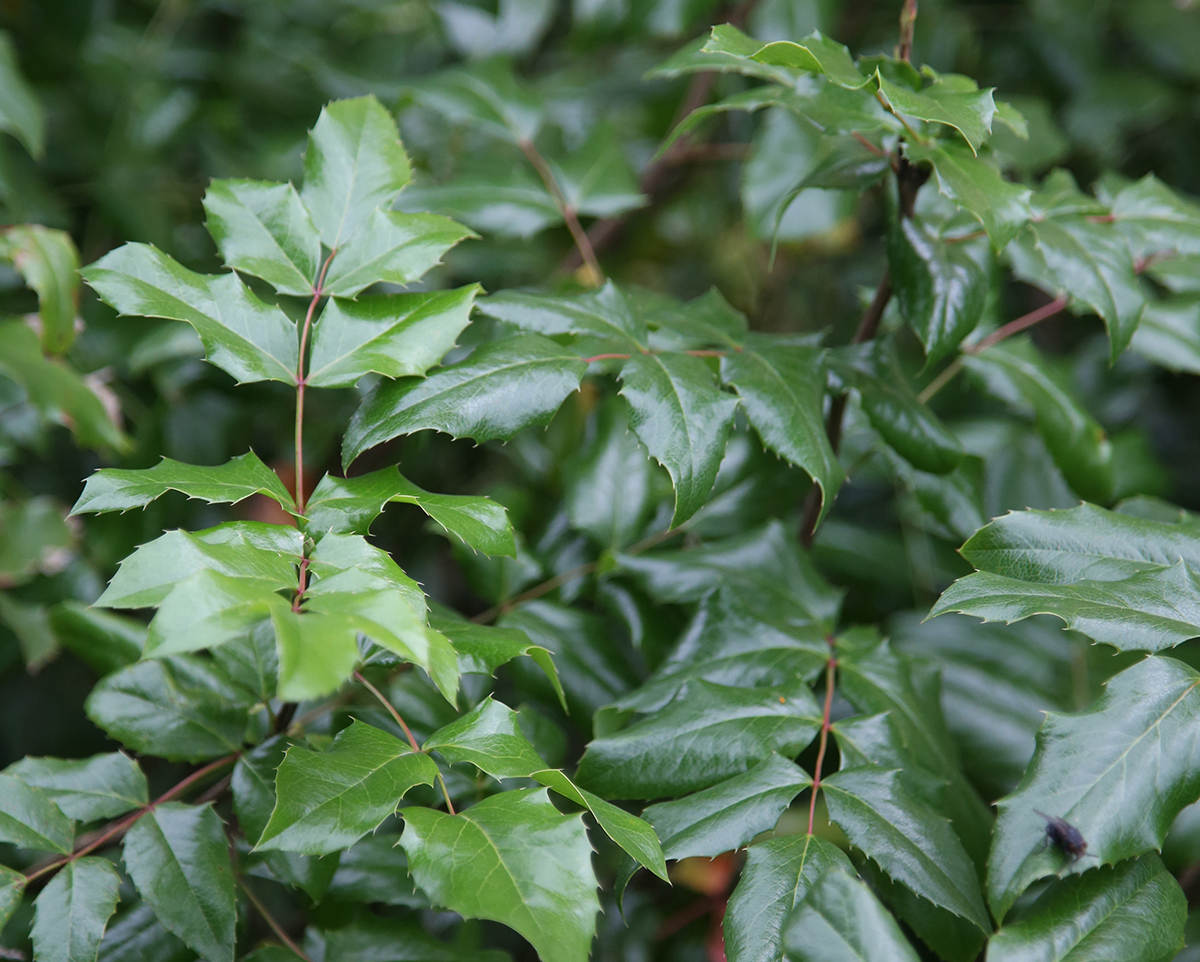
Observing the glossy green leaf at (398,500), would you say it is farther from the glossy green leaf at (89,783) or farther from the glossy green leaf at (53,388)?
the glossy green leaf at (53,388)

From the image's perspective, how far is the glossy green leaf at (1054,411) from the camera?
0.90 meters

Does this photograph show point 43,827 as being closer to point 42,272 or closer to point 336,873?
point 336,873

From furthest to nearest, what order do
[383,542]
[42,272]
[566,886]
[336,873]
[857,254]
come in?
[857,254], [383,542], [42,272], [336,873], [566,886]

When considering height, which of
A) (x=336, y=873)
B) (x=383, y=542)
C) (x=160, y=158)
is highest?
(x=160, y=158)

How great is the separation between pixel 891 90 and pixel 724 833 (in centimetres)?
49

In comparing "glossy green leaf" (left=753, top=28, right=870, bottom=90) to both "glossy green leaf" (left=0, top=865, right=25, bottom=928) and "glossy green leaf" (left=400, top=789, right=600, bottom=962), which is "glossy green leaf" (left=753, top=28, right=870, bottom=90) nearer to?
"glossy green leaf" (left=400, top=789, right=600, bottom=962)

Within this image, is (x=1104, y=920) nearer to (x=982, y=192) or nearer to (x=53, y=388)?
(x=982, y=192)

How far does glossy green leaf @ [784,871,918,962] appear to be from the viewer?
49 cm

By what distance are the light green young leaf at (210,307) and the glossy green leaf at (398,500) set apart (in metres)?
0.10

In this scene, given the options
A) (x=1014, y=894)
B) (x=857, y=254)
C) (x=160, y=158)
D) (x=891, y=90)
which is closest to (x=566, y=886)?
(x=1014, y=894)

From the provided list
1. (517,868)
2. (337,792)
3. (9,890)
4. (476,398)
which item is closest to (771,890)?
(517,868)

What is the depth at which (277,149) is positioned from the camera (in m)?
1.38

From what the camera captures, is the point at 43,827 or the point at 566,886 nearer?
the point at 566,886

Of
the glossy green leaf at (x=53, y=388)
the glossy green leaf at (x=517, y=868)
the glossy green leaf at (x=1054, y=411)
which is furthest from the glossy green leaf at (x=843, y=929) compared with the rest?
the glossy green leaf at (x=53, y=388)
